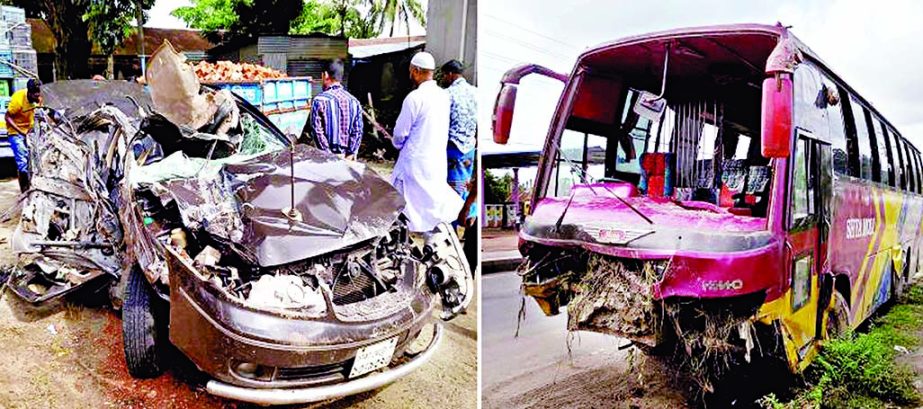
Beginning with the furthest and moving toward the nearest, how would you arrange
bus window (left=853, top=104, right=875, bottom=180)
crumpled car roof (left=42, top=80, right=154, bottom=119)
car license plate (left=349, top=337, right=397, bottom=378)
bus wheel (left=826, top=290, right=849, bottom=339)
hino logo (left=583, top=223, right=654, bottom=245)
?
crumpled car roof (left=42, top=80, right=154, bottom=119), bus window (left=853, top=104, right=875, bottom=180), bus wheel (left=826, top=290, right=849, bottom=339), hino logo (left=583, top=223, right=654, bottom=245), car license plate (left=349, top=337, right=397, bottom=378)

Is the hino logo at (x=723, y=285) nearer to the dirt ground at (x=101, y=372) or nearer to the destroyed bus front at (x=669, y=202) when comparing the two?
the destroyed bus front at (x=669, y=202)

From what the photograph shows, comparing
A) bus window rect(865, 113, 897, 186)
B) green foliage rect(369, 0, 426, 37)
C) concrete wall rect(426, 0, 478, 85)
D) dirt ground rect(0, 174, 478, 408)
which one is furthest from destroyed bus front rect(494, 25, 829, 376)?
green foliage rect(369, 0, 426, 37)

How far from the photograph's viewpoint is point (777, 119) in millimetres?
2789

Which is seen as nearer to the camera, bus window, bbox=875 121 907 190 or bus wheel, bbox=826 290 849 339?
bus wheel, bbox=826 290 849 339

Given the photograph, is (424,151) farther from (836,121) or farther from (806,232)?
(836,121)

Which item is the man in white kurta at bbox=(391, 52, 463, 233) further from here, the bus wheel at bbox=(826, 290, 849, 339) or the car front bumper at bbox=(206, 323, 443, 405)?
the bus wheel at bbox=(826, 290, 849, 339)

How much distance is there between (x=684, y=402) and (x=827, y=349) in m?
0.94

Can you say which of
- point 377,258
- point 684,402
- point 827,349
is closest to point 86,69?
point 377,258

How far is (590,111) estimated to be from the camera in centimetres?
431

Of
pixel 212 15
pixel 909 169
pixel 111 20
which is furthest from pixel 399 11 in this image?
pixel 909 169

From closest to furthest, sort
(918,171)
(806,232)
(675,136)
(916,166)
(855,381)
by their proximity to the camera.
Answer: (806,232) → (855,381) → (675,136) → (916,166) → (918,171)

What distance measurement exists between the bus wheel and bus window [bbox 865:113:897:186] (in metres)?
1.66

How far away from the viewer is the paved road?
13.7 feet

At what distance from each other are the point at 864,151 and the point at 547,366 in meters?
2.83
